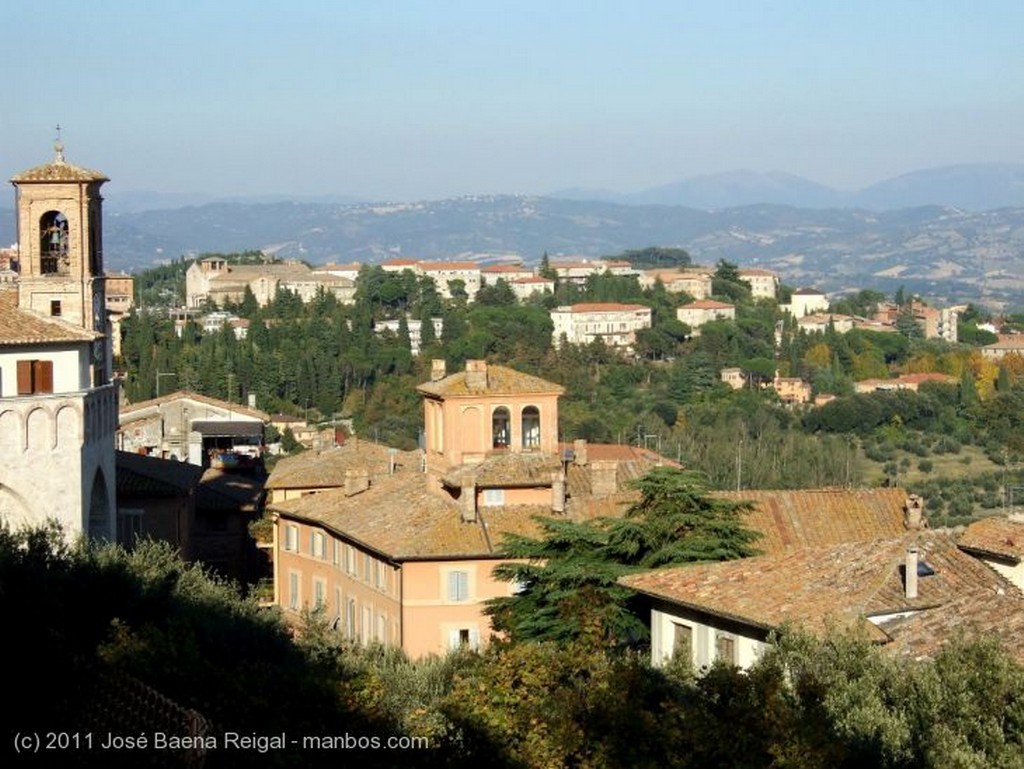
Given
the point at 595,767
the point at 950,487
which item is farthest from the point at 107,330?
the point at 950,487

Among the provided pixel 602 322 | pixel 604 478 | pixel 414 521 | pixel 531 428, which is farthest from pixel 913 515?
pixel 602 322

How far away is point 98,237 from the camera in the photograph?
30.9 metres

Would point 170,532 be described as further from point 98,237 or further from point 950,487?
point 950,487

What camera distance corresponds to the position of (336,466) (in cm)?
4078

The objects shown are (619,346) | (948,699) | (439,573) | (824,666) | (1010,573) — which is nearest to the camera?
(948,699)

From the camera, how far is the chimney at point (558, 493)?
100ft

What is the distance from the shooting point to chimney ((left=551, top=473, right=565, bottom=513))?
30.6 metres

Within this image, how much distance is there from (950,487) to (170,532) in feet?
153

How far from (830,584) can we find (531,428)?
1505 centimetres

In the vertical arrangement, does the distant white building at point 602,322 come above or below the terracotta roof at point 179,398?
below

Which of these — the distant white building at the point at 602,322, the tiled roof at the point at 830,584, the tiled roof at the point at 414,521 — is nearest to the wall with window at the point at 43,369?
the tiled roof at the point at 414,521

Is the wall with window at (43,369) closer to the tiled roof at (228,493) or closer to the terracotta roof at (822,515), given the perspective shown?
the terracotta roof at (822,515)

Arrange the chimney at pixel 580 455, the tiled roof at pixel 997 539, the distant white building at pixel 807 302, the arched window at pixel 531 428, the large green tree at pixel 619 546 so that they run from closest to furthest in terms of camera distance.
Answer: the tiled roof at pixel 997 539, the large green tree at pixel 619 546, the arched window at pixel 531 428, the chimney at pixel 580 455, the distant white building at pixel 807 302

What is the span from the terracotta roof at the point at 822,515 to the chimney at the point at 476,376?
5.18m
